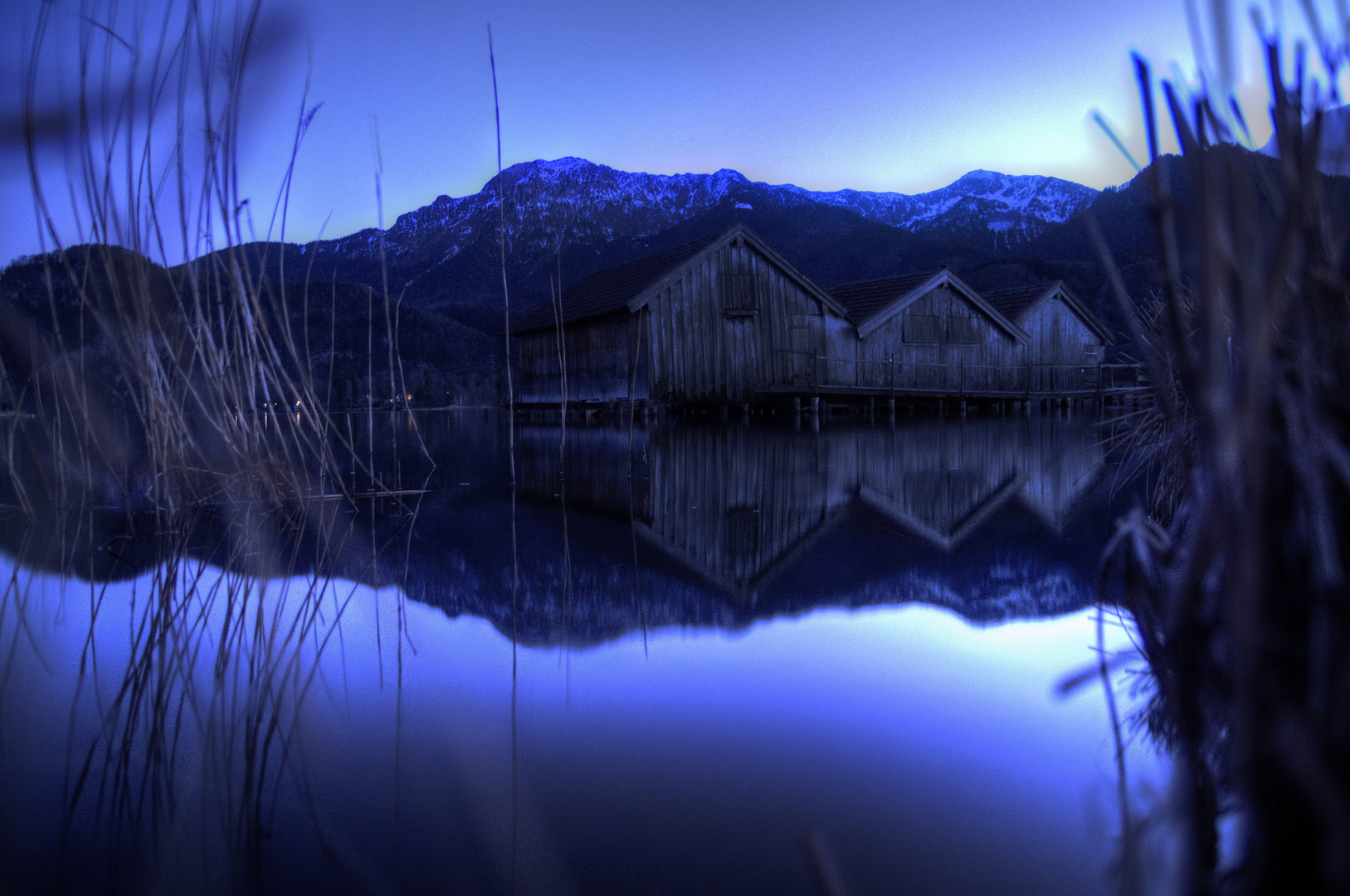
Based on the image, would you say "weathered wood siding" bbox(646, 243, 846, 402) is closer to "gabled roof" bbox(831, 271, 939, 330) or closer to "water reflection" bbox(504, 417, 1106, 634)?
"gabled roof" bbox(831, 271, 939, 330)

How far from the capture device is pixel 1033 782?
1.15 meters

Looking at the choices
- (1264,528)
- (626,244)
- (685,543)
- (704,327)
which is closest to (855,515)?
(685,543)

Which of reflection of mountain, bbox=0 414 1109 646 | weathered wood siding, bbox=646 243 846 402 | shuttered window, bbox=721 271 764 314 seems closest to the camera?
reflection of mountain, bbox=0 414 1109 646

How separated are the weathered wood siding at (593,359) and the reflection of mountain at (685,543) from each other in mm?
9131

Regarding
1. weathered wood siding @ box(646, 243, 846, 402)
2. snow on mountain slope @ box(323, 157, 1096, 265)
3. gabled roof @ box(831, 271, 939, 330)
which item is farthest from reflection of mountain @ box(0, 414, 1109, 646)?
snow on mountain slope @ box(323, 157, 1096, 265)

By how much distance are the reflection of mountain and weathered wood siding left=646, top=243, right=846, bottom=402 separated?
962 cm

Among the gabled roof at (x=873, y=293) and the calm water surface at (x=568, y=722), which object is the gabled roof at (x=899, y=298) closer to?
the gabled roof at (x=873, y=293)

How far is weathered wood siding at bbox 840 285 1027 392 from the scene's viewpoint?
17984 millimetres

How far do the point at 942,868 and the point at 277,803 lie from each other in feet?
2.93

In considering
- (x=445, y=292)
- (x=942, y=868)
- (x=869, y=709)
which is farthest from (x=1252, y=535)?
(x=445, y=292)

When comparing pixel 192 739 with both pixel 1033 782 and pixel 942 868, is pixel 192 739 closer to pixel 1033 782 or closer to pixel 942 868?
pixel 942 868

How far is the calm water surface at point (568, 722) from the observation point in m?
0.98

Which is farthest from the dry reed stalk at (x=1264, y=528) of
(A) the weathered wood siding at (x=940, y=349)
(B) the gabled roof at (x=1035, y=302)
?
(B) the gabled roof at (x=1035, y=302)

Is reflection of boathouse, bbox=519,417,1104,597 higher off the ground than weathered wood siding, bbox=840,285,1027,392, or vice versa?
weathered wood siding, bbox=840,285,1027,392
